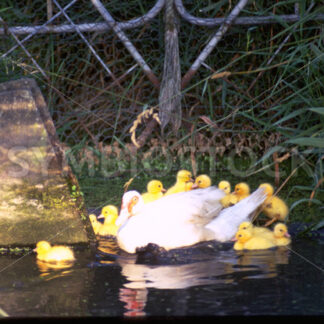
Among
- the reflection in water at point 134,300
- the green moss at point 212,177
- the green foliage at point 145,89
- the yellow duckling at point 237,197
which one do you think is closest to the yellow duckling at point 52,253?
the reflection in water at point 134,300

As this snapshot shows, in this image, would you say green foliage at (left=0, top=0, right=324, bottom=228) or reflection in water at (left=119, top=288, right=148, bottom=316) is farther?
green foliage at (left=0, top=0, right=324, bottom=228)

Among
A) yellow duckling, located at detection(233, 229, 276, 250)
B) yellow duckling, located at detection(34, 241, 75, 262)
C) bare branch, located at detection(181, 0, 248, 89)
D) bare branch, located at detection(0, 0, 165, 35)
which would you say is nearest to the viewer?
yellow duckling, located at detection(34, 241, 75, 262)

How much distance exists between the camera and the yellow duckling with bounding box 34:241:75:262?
1828mm

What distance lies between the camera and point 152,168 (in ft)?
11.0

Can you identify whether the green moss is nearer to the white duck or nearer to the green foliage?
the green foliage

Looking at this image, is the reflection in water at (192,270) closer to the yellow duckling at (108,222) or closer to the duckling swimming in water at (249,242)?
the duckling swimming in water at (249,242)

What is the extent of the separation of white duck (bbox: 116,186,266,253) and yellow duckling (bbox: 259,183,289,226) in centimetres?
3

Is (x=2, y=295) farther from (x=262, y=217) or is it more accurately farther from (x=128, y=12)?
(x=128, y=12)

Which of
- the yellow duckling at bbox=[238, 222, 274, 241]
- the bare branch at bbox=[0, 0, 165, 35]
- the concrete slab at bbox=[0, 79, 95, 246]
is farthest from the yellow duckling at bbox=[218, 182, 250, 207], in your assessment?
the bare branch at bbox=[0, 0, 165, 35]

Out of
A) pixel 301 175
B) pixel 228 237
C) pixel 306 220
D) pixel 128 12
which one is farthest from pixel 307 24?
pixel 228 237

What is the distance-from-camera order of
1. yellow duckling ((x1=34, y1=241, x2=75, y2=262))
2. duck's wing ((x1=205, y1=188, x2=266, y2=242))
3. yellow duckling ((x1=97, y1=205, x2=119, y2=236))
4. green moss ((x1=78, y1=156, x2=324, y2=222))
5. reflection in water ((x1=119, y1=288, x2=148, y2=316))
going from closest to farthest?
reflection in water ((x1=119, y1=288, x2=148, y2=316)), yellow duckling ((x1=34, y1=241, x2=75, y2=262)), duck's wing ((x1=205, y1=188, x2=266, y2=242)), yellow duckling ((x1=97, y1=205, x2=119, y2=236)), green moss ((x1=78, y1=156, x2=324, y2=222))

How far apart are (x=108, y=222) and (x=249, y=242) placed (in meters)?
0.60

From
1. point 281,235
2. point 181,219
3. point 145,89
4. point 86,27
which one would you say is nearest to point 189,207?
point 181,219

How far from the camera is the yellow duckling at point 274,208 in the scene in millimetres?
2211
